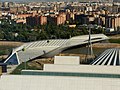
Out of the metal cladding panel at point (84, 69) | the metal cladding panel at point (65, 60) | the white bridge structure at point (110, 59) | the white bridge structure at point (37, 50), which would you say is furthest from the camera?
the white bridge structure at point (37, 50)

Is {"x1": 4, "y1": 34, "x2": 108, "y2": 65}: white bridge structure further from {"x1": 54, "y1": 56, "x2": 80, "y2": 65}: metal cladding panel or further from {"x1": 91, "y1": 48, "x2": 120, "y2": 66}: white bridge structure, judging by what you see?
{"x1": 54, "y1": 56, "x2": 80, "y2": 65}: metal cladding panel

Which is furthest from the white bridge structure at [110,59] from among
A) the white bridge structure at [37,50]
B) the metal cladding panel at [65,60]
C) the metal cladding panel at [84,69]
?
the white bridge structure at [37,50]

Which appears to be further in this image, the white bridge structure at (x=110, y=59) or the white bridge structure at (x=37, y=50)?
the white bridge structure at (x=37, y=50)

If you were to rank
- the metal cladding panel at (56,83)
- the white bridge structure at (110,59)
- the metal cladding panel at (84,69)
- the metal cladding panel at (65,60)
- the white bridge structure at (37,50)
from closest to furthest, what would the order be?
the metal cladding panel at (56,83), the metal cladding panel at (84,69), the metal cladding panel at (65,60), the white bridge structure at (110,59), the white bridge structure at (37,50)

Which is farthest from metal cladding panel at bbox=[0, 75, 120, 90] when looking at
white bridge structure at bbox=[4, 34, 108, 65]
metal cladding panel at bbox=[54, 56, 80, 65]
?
white bridge structure at bbox=[4, 34, 108, 65]

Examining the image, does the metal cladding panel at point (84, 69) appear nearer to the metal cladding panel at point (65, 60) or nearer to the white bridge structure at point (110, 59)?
the metal cladding panel at point (65, 60)

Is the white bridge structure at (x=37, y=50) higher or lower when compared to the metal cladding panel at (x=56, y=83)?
lower

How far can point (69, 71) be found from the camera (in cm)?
1486

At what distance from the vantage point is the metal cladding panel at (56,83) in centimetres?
1353

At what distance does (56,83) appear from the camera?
45.2 feet

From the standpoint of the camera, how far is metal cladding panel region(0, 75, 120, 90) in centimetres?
1353

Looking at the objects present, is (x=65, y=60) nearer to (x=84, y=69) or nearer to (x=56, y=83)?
(x=84, y=69)

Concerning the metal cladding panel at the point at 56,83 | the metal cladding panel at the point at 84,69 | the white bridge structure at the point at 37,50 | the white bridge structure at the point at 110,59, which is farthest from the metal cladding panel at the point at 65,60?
the white bridge structure at the point at 37,50

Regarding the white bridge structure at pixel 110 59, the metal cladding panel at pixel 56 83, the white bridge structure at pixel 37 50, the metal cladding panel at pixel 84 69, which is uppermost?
the metal cladding panel at pixel 84 69
